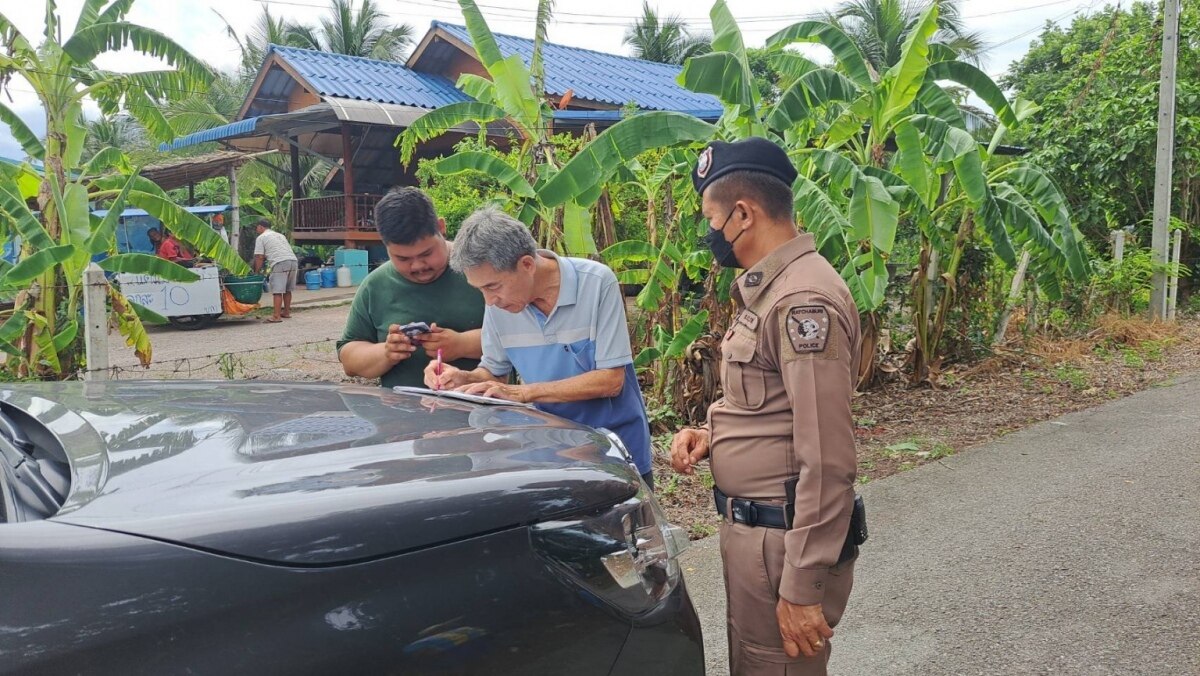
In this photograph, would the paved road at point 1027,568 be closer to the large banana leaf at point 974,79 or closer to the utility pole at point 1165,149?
the large banana leaf at point 974,79

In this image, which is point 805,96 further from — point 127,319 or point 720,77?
point 127,319

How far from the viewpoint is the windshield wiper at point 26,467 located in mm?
1672

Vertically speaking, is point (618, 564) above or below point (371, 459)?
below

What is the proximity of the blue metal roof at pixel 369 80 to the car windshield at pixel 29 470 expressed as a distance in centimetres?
1529

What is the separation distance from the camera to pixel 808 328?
2.05 metres

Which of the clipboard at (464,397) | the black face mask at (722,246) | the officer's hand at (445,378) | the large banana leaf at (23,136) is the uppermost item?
the large banana leaf at (23,136)

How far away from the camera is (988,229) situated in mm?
6762

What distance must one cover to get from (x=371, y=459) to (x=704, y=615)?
100 inches

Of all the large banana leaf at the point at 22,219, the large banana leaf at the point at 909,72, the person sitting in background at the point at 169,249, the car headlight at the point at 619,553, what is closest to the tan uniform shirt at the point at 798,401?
the car headlight at the point at 619,553

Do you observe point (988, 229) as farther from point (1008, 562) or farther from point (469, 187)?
point (469, 187)

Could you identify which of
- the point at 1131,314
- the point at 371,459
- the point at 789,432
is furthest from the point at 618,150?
the point at 1131,314

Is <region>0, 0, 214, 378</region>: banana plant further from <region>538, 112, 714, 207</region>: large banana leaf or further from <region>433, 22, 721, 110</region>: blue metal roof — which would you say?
<region>433, 22, 721, 110</region>: blue metal roof

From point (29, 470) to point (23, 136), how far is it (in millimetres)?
5980

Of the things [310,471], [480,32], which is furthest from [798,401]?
[480,32]
